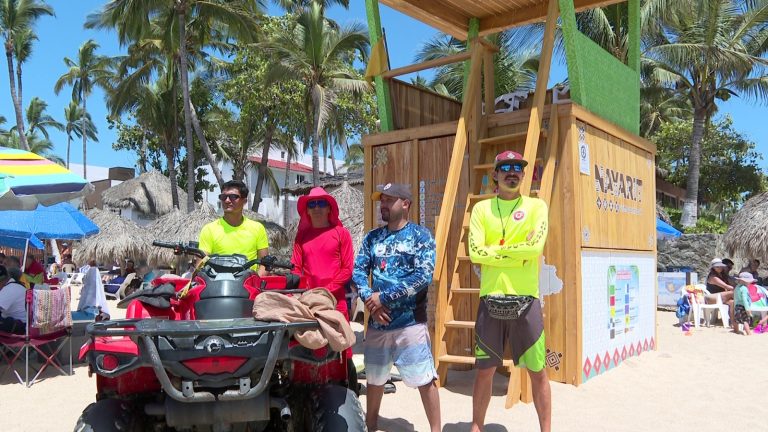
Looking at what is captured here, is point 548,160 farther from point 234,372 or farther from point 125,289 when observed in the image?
point 125,289

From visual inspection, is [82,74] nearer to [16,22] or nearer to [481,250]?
[16,22]

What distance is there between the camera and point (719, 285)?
12828mm

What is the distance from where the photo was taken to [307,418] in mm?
3463

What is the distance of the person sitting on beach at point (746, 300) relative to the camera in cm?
1126

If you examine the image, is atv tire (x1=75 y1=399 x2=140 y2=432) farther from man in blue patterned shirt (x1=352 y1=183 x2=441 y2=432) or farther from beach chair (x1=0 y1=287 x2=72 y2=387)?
beach chair (x1=0 y1=287 x2=72 y2=387)

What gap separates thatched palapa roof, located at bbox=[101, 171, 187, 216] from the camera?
36.9 meters

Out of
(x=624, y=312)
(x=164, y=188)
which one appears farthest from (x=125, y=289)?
(x=164, y=188)

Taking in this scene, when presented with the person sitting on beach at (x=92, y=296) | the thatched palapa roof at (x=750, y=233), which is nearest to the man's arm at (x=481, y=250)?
the person sitting on beach at (x=92, y=296)

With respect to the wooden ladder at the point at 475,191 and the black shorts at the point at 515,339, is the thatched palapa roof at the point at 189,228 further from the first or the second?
the black shorts at the point at 515,339

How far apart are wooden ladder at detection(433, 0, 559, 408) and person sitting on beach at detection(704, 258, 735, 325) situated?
25.2 feet

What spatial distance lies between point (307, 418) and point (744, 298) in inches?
409

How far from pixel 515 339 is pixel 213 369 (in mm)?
2114

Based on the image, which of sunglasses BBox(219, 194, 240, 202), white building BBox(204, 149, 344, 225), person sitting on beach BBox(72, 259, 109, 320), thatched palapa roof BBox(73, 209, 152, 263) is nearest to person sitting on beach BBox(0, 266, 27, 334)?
person sitting on beach BBox(72, 259, 109, 320)

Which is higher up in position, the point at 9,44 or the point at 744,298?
the point at 9,44
